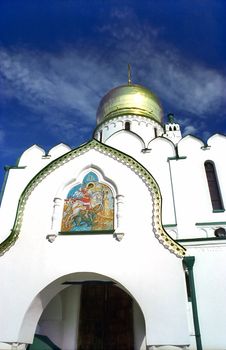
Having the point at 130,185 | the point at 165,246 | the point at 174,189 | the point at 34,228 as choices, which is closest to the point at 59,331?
the point at 34,228

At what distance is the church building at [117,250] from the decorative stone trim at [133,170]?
0.02 meters

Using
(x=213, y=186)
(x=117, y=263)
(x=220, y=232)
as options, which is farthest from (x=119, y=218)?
(x=213, y=186)

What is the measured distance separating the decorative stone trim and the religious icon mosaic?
0.76 metres

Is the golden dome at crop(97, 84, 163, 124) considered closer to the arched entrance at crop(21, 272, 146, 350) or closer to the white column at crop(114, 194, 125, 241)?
the white column at crop(114, 194, 125, 241)

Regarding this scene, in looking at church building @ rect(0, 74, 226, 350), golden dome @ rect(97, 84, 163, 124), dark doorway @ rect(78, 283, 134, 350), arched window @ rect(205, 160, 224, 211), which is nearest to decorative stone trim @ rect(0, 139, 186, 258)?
church building @ rect(0, 74, 226, 350)

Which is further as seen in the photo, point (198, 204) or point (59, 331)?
point (198, 204)

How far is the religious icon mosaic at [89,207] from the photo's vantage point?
6.29m

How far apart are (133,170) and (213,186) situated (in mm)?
2419

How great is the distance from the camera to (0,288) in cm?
562

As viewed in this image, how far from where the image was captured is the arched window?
735cm

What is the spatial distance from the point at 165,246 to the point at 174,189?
2.24 meters

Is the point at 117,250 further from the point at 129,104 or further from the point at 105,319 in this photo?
the point at 129,104

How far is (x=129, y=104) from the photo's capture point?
42.9 feet

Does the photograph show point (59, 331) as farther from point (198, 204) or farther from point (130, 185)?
point (198, 204)
